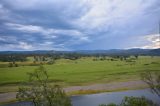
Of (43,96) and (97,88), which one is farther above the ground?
(43,96)

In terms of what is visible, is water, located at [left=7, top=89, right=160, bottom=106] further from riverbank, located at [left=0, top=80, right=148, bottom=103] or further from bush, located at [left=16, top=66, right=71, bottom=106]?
bush, located at [left=16, top=66, right=71, bottom=106]

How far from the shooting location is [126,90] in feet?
268

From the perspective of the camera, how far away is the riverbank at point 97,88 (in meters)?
79.9

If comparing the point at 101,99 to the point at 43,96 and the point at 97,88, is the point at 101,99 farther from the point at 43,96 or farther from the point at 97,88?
the point at 43,96

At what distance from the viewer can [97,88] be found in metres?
85.5

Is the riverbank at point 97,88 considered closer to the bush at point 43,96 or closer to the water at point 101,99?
the water at point 101,99

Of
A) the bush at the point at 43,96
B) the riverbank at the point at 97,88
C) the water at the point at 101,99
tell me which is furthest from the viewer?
the riverbank at the point at 97,88

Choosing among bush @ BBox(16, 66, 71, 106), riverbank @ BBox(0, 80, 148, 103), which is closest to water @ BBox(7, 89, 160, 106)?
riverbank @ BBox(0, 80, 148, 103)

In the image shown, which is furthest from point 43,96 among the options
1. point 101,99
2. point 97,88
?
point 97,88

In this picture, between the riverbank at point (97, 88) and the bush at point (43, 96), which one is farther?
the riverbank at point (97, 88)

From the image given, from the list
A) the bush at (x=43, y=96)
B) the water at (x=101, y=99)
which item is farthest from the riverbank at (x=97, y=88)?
the bush at (x=43, y=96)

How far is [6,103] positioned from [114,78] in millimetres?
45905

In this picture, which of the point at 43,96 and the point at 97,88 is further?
the point at 97,88

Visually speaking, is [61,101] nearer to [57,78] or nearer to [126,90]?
[126,90]
